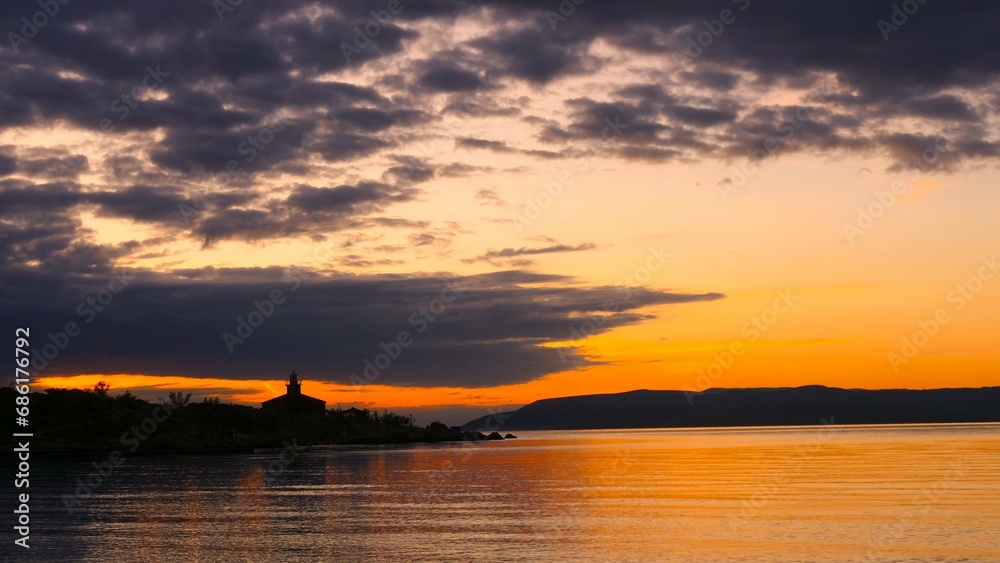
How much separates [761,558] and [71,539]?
3161 centimetres

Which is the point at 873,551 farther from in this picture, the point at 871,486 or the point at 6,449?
the point at 6,449

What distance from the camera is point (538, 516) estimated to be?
5375 cm

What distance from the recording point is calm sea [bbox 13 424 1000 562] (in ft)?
134

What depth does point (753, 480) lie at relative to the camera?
78125 millimetres

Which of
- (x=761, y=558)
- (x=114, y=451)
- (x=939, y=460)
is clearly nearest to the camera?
(x=761, y=558)

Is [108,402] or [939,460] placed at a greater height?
[108,402]

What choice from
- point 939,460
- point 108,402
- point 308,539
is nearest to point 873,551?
point 308,539

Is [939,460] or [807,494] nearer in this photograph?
[807,494]

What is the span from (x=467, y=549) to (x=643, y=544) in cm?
819

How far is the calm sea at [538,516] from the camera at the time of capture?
40844 millimetres

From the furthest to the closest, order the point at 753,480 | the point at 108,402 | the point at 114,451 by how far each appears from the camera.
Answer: the point at 108,402, the point at 114,451, the point at 753,480

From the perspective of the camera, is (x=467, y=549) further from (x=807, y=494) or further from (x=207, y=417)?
(x=207, y=417)

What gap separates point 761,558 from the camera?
3866cm

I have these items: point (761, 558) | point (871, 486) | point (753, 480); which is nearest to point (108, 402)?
point (753, 480)
